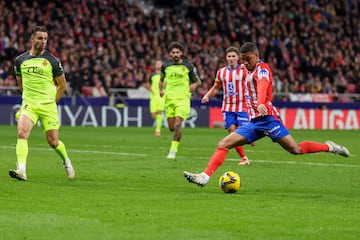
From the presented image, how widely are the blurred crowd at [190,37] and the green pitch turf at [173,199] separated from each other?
1714 cm

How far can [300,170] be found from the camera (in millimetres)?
16969

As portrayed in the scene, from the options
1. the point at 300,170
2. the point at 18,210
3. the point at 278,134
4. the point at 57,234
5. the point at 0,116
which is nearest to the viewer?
the point at 57,234

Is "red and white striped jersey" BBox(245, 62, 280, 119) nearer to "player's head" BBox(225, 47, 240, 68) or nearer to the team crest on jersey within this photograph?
the team crest on jersey

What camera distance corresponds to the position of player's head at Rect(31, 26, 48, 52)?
544 inches

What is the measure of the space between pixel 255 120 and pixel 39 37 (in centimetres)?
342

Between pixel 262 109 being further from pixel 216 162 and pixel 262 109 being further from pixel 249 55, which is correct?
pixel 216 162

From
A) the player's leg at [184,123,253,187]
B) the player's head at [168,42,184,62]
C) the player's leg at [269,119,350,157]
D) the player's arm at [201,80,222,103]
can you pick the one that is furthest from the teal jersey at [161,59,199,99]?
the player's leg at [184,123,253,187]

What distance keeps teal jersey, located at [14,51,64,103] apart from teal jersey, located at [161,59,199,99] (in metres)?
7.04

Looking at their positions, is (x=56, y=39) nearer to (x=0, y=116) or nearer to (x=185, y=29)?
(x=0, y=116)

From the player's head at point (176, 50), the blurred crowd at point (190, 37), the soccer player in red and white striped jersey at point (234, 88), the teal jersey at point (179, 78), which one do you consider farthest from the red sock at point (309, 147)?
the blurred crowd at point (190, 37)

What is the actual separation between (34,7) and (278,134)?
28609 mm

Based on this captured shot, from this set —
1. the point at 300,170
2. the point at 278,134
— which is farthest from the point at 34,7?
the point at 278,134

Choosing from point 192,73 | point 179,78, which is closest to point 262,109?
point 192,73

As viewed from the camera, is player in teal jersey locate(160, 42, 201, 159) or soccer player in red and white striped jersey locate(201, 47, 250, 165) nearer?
soccer player in red and white striped jersey locate(201, 47, 250, 165)
